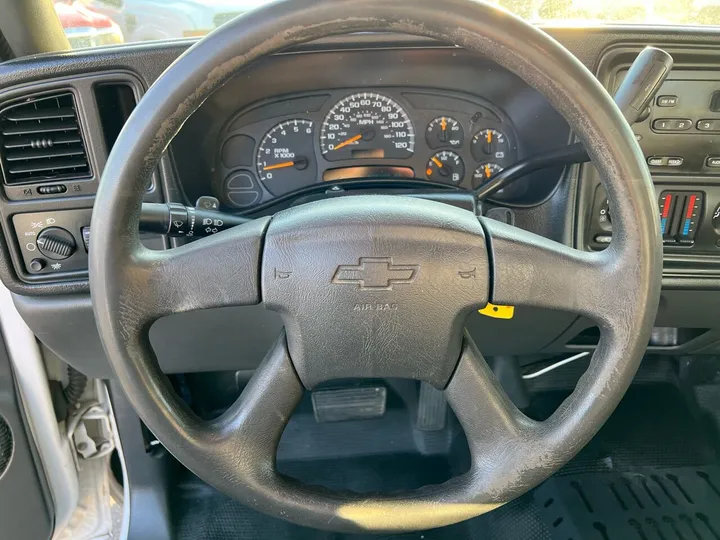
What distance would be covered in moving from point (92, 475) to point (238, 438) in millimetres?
965

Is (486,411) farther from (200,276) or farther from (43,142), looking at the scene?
(43,142)

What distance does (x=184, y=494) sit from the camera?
4.87ft

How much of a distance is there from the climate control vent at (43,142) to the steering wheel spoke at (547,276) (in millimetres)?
749

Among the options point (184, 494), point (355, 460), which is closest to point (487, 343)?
point (355, 460)

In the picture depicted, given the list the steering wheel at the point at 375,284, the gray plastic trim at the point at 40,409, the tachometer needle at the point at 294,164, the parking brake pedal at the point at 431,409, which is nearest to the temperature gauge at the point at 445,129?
the tachometer needle at the point at 294,164

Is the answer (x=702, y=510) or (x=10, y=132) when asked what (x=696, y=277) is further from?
(x=10, y=132)

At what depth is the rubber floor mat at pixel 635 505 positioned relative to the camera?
51.7 inches

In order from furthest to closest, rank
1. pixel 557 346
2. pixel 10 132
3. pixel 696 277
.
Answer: pixel 557 346 < pixel 696 277 < pixel 10 132

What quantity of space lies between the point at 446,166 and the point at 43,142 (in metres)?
0.71

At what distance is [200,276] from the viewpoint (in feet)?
2.37

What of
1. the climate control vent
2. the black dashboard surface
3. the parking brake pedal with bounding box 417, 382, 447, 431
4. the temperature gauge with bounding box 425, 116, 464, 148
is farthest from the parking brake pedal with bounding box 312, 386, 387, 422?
the climate control vent

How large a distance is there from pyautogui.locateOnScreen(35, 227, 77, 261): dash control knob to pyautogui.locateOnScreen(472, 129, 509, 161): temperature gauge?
29.4 inches

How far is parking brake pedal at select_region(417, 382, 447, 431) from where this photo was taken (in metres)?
1.54

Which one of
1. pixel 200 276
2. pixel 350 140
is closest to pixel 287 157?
pixel 350 140
